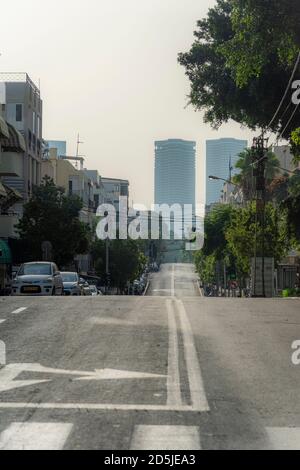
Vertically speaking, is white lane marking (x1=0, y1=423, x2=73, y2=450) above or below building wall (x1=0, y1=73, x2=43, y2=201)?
below

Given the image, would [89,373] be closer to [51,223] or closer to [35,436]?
[35,436]

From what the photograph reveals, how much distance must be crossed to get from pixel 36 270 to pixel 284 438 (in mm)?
25458

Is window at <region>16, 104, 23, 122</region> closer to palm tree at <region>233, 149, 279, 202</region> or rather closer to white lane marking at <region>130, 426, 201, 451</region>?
palm tree at <region>233, 149, 279, 202</region>

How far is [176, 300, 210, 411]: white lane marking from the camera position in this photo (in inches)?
370

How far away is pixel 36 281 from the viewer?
31844 mm

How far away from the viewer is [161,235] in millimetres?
177875

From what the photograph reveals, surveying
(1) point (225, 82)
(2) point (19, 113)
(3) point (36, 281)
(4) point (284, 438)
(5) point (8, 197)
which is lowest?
(4) point (284, 438)

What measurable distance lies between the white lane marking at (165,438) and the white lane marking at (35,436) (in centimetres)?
65

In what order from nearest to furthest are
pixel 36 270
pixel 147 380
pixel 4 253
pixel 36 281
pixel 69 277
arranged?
1. pixel 147 380
2. pixel 36 281
3. pixel 36 270
4. pixel 69 277
5. pixel 4 253

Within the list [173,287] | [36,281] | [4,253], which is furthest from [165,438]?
[173,287]

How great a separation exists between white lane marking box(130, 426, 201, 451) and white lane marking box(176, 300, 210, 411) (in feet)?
3.50

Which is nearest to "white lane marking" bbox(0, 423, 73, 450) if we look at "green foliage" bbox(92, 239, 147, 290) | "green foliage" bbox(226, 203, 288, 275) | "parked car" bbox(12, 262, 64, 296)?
"parked car" bbox(12, 262, 64, 296)
